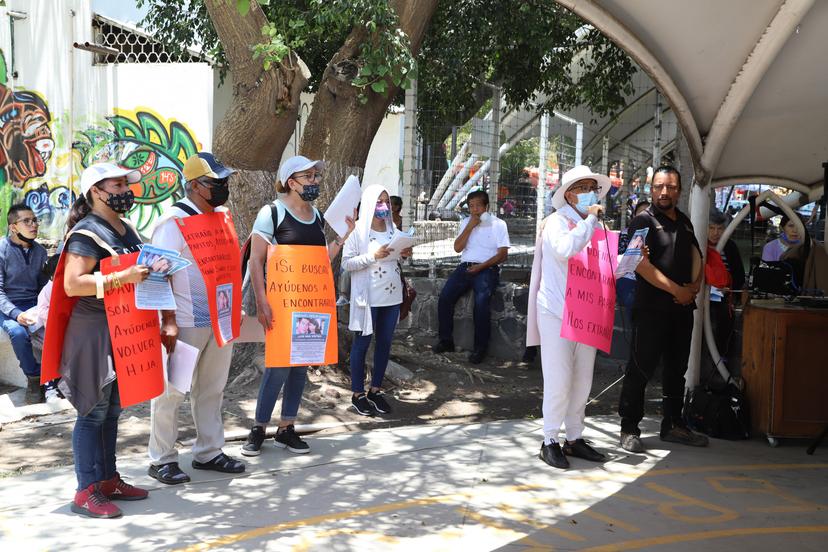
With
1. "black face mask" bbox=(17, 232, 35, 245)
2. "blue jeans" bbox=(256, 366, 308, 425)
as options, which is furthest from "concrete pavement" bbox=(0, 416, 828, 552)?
"black face mask" bbox=(17, 232, 35, 245)

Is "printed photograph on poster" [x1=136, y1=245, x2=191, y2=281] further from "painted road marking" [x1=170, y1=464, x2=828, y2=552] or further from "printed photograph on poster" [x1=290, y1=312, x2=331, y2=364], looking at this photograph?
"painted road marking" [x1=170, y1=464, x2=828, y2=552]

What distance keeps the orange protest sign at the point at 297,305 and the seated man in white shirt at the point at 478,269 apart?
390 centimetres

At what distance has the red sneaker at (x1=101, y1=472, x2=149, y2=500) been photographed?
5133 millimetres

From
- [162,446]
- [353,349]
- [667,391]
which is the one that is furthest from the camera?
[353,349]

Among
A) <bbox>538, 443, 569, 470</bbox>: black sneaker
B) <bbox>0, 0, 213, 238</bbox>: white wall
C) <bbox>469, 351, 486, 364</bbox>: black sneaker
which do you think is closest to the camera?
<bbox>538, 443, 569, 470</bbox>: black sneaker

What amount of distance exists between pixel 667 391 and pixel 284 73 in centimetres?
402

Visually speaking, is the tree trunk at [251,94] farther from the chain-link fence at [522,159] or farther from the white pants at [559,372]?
the chain-link fence at [522,159]

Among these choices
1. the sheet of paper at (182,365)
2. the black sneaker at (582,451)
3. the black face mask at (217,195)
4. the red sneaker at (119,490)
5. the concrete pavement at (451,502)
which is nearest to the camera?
the concrete pavement at (451,502)

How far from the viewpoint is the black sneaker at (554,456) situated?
20.0 feet

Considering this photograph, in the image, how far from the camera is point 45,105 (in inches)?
551

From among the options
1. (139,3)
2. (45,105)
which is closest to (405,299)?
(139,3)

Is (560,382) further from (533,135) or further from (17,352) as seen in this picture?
(533,135)

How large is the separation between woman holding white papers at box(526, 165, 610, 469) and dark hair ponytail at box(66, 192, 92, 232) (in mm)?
2898

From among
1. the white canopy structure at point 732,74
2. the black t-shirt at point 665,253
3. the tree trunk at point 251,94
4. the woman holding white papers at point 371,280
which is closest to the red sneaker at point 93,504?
the woman holding white papers at point 371,280
